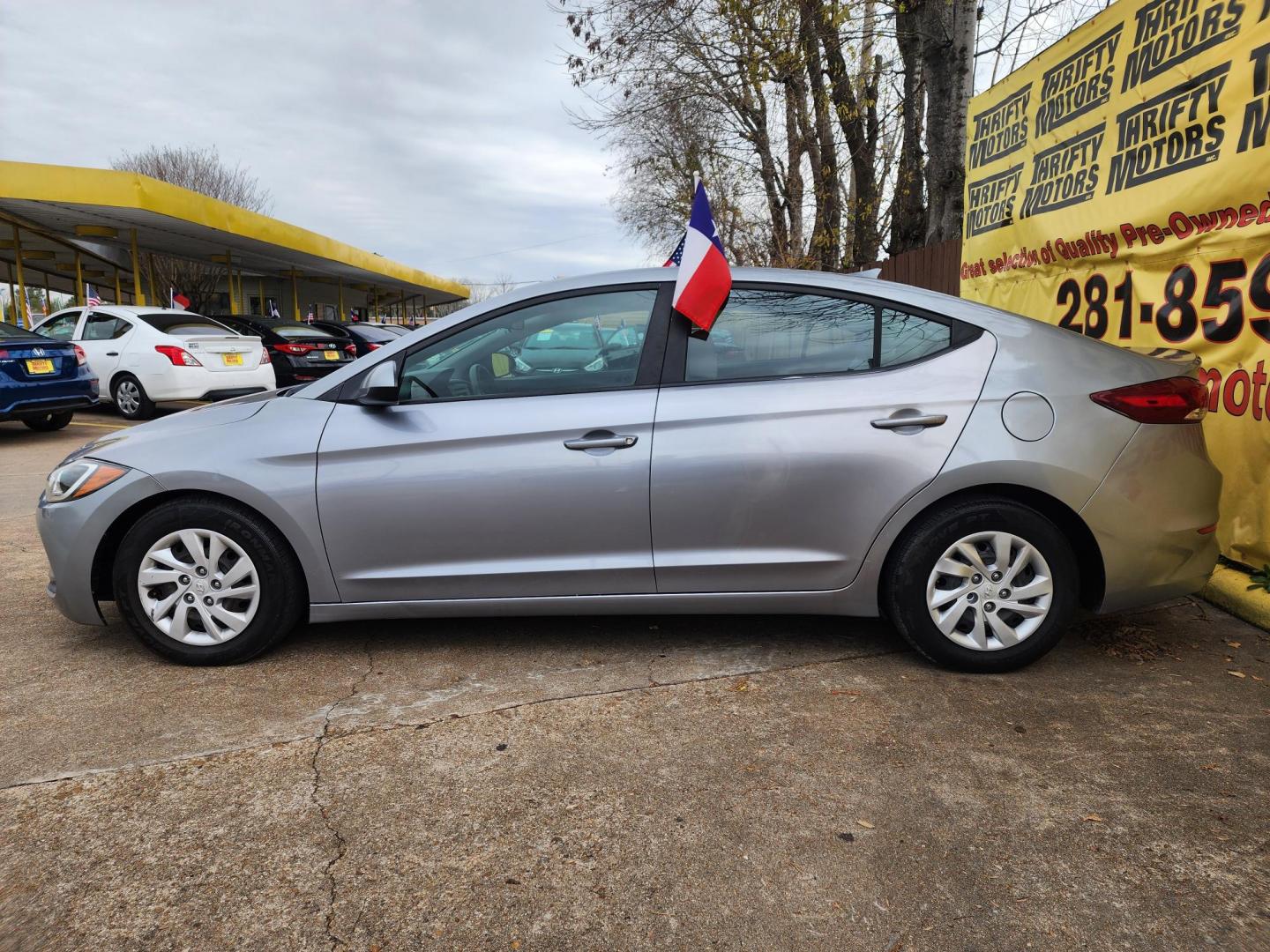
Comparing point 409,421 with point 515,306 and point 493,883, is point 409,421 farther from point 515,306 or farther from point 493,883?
point 493,883

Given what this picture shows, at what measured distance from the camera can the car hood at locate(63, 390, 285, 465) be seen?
3.51 metres

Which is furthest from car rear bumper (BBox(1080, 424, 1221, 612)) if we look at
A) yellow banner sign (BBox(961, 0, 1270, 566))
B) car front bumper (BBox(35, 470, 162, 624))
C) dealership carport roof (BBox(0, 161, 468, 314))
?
dealership carport roof (BBox(0, 161, 468, 314))

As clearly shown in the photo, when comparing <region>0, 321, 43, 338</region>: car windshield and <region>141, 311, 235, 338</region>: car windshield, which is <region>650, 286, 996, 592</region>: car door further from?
<region>141, 311, 235, 338</region>: car windshield

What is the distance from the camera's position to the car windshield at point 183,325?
11508mm

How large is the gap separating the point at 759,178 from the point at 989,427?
59.4ft

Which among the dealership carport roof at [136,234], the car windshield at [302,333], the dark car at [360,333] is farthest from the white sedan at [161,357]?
the dealership carport roof at [136,234]

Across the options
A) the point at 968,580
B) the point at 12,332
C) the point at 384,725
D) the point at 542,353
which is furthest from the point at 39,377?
the point at 968,580

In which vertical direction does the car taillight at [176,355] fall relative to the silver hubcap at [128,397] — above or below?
above

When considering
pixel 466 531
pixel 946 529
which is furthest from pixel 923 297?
pixel 466 531

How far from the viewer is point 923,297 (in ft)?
11.3

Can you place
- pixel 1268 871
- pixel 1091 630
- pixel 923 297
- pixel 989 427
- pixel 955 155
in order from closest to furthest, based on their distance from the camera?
pixel 1268 871
pixel 989 427
pixel 923 297
pixel 1091 630
pixel 955 155

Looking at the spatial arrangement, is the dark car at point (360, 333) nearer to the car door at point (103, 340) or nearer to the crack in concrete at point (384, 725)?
the car door at point (103, 340)

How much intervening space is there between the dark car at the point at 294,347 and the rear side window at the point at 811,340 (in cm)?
1144

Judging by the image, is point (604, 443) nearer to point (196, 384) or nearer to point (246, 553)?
point (246, 553)
